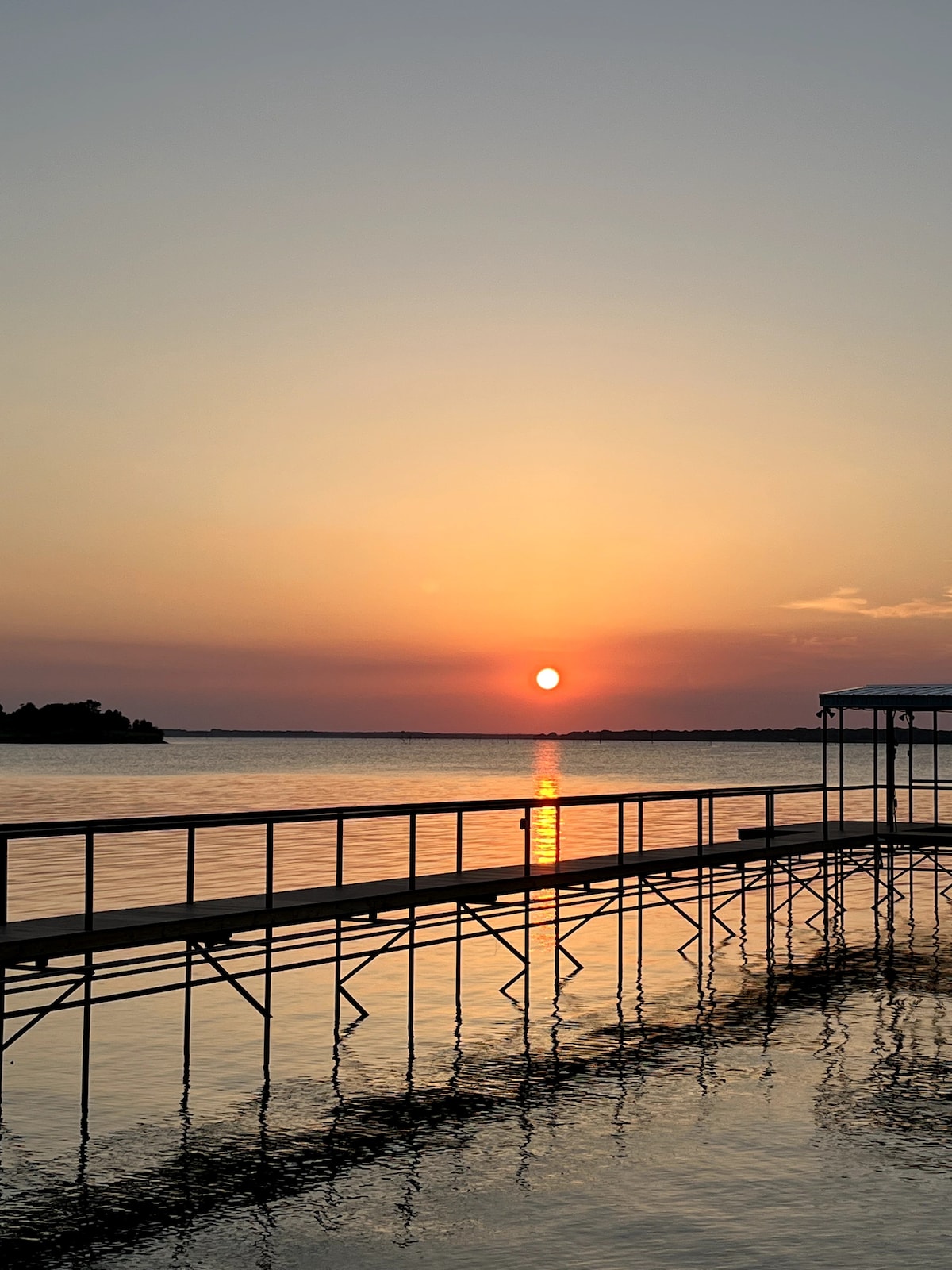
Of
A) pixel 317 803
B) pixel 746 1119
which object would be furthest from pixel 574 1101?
pixel 317 803

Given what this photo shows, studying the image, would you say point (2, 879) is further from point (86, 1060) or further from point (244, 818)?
point (244, 818)

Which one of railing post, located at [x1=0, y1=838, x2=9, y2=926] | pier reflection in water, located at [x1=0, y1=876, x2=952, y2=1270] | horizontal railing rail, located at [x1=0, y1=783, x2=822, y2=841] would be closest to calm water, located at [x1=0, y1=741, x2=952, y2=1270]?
pier reflection in water, located at [x1=0, y1=876, x2=952, y2=1270]

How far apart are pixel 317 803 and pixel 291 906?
70.6m

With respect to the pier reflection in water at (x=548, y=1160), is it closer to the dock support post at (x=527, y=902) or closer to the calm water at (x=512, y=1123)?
the calm water at (x=512, y=1123)

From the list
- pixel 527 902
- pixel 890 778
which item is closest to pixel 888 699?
pixel 890 778

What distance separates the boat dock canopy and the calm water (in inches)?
182

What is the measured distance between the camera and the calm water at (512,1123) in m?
10.0

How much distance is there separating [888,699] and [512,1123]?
1646 cm

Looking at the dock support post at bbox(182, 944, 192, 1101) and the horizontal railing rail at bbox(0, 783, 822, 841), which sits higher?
the horizontal railing rail at bbox(0, 783, 822, 841)

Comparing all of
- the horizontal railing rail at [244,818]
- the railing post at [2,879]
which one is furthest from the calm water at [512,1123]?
the horizontal railing rail at [244,818]

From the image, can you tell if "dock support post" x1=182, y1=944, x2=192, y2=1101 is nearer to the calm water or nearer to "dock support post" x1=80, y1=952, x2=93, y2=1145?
the calm water

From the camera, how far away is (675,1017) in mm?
18141

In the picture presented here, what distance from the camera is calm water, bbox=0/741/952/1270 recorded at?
10016 millimetres

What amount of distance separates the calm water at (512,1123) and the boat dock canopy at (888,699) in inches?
182
